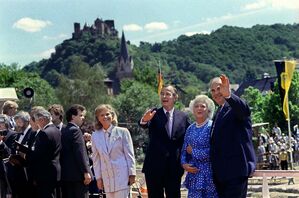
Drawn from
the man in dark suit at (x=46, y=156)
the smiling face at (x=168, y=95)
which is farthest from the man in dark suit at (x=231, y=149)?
the man in dark suit at (x=46, y=156)

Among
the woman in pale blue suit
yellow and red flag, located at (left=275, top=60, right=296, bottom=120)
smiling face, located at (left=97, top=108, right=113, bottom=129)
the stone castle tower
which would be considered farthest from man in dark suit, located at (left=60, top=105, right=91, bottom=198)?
the stone castle tower

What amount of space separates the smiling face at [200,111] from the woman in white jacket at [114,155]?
1.34 metres

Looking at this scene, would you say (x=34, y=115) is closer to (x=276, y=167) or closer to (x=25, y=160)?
(x=25, y=160)

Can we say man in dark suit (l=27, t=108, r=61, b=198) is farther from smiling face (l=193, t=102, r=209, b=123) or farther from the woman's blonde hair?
smiling face (l=193, t=102, r=209, b=123)

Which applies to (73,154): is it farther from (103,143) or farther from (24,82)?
(24,82)

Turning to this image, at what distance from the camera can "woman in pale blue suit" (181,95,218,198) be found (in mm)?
7598

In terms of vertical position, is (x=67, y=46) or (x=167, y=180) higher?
(x=67, y=46)

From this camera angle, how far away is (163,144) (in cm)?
886

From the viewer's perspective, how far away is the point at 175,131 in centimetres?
Result: 889

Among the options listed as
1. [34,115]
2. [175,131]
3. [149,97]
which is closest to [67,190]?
[34,115]

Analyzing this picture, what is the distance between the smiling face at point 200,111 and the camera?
779 centimetres

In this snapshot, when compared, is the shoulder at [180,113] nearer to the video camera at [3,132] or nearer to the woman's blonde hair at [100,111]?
the woman's blonde hair at [100,111]

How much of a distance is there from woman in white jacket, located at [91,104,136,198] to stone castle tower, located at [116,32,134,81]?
167317mm

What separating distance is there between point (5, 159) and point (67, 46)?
183489 millimetres
